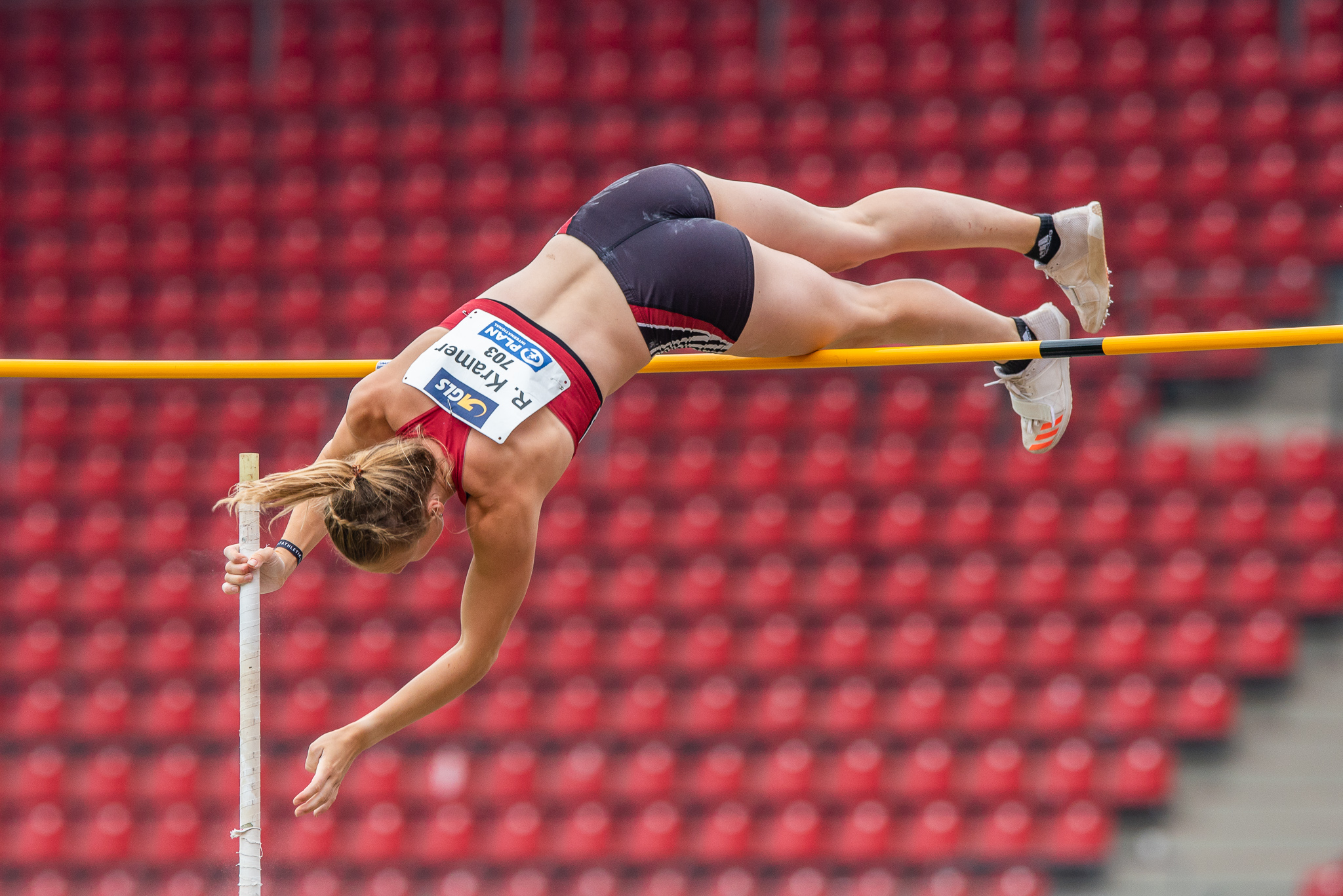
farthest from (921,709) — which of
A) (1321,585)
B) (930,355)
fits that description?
(930,355)

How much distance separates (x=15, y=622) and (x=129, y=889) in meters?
1.34

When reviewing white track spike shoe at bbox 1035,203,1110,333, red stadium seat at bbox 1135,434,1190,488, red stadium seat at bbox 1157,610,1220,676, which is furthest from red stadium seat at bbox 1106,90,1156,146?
white track spike shoe at bbox 1035,203,1110,333

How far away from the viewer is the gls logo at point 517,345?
80.1 inches

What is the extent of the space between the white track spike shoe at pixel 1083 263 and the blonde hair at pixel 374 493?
51.7 inches

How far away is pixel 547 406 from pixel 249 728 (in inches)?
30.1

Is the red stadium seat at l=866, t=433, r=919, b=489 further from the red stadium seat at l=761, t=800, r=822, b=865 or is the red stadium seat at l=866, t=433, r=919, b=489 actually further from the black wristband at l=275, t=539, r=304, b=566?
the black wristband at l=275, t=539, r=304, b=566

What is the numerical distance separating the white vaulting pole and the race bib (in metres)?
0.39

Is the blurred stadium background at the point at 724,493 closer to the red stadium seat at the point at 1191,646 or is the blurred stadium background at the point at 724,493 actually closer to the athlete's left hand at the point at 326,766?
the red stadium seat at the point at 1191,646

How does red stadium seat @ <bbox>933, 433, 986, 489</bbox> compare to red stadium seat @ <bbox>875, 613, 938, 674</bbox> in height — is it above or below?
above

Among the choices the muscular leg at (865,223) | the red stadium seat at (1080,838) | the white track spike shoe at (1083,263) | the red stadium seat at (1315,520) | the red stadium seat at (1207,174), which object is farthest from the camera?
the red stadium seat at (1207,174)

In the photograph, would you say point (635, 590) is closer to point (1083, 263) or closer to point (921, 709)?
point (921, 709)

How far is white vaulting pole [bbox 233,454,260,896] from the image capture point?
2.16m

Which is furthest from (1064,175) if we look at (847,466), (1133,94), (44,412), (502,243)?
(44,412)

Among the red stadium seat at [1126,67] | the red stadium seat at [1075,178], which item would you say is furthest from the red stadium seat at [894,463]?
the red stadium seat at [1126,67]
